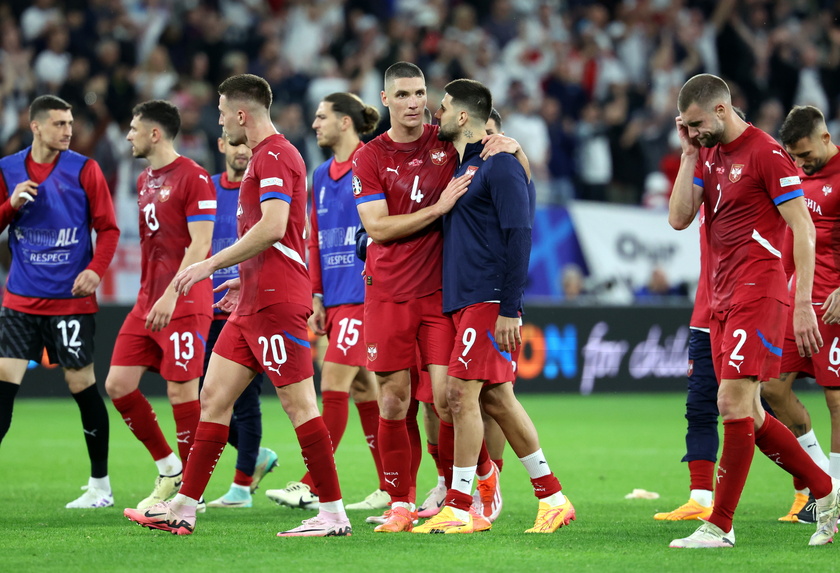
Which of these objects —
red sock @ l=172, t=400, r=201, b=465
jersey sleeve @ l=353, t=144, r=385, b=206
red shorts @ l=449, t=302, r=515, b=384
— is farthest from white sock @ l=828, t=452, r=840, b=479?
red sock @ l=172, t=400, r=201, b=465

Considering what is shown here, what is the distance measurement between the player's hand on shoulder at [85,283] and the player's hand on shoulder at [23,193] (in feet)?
2.10

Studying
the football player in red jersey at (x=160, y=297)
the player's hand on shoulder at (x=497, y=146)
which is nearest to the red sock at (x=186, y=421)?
the football player in red jersey at (x=160, y=297)

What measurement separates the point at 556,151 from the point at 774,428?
44.9 feet

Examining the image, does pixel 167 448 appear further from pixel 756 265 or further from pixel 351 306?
pixel 756 265

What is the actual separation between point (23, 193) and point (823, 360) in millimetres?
5599

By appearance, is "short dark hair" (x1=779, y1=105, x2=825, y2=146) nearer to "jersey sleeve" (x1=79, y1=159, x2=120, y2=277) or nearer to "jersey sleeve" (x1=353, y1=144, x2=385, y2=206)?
"jersey sleeve" (x1=353, y1=144, x2=385, y2=206)

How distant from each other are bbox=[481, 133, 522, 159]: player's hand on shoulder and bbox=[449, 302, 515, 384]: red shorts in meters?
0.89

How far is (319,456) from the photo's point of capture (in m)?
6.45

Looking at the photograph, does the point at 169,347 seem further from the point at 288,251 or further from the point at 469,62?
the point at 469,62

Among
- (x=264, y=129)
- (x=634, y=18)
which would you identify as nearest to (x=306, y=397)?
(x=264, y=129)

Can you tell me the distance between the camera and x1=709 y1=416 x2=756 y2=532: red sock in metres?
6.16

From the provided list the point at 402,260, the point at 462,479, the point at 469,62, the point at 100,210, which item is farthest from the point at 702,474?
the point at 469,62

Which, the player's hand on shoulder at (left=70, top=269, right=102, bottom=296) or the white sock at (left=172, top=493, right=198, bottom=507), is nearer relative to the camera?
the white sock at (left=172, top=493, right=198, bottom=507)

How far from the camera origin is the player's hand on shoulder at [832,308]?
735 centimetres
